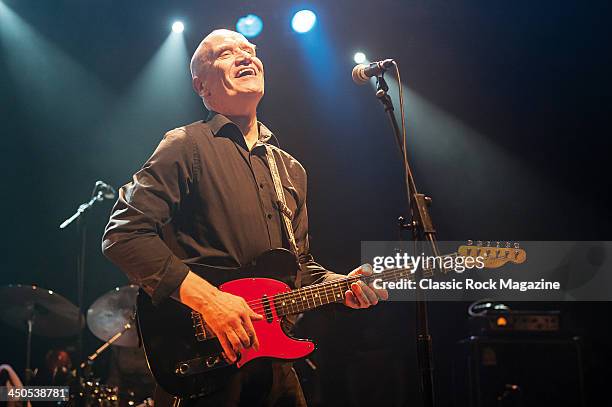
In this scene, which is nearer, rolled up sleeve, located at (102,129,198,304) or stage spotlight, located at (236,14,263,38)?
rolled up sleeve, located at (102,129,198,304)

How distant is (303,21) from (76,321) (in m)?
4.19

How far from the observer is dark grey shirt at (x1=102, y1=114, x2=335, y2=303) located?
249 centimetres

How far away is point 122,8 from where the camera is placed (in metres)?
6.75

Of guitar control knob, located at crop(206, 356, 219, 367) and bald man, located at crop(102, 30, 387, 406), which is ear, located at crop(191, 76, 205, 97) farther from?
guitar control knob, located at crop(206, 356, 219, 367)

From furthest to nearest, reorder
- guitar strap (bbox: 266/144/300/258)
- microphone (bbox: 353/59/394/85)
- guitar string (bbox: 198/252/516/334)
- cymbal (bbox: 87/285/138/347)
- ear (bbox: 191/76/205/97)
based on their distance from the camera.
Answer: cymbal (bbox: 87/285/138/347) → ear (bbox: 191/76/205/97) → microphone (bbox: 353/59/394/85) → guitar strap (bbox: 266/144/300/258) → guitar string (bbox: 198/252/516/334)

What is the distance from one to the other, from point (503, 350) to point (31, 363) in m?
5.67

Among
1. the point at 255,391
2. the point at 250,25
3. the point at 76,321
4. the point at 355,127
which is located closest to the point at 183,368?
the point at 255,391

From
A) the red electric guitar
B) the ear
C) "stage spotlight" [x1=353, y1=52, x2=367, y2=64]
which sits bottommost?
the red electric guitar

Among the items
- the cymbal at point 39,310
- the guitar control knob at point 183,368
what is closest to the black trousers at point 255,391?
the guitar control knob at point 183,368

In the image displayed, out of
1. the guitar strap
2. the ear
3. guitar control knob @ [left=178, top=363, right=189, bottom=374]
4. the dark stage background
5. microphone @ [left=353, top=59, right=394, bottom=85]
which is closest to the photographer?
guitar control knob @ [left=178, top=363, right=189, bottom=374]

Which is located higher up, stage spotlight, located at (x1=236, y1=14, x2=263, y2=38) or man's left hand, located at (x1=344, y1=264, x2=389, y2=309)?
stage spotlight, located at (x1=236, y1=14, x2=263, y2=38)

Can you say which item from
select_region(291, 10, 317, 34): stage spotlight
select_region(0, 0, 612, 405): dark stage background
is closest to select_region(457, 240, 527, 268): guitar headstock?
select_region(0, 0, 612, 405): dark stage background

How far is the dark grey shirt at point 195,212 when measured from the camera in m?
2.49

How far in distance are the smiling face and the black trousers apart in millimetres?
1364
